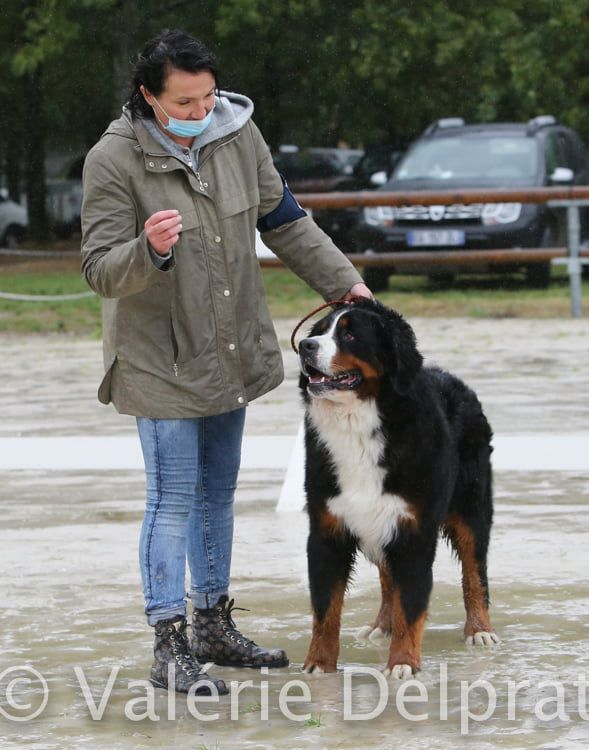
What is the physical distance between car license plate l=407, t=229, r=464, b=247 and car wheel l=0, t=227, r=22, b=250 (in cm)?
1760

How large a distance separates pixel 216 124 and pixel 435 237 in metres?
14.2

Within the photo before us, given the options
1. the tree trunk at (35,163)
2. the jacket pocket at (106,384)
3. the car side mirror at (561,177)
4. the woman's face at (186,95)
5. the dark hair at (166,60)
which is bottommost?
the tree trunk at (35,163)

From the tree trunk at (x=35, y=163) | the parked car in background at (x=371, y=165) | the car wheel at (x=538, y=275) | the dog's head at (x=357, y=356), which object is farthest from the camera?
the tree trunk at (x=35, y=163)

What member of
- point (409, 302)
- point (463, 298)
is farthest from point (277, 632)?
point (463, 298)

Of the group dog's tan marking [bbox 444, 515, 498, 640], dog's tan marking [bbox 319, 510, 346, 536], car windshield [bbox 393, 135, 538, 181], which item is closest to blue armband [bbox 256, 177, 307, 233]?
dog's tan marking [bbox 319, 510, 346, 536]

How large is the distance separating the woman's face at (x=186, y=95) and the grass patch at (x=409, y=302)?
11592 millimetres

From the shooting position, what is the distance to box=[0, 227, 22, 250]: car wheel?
35469mm

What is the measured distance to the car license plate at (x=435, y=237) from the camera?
19172mm

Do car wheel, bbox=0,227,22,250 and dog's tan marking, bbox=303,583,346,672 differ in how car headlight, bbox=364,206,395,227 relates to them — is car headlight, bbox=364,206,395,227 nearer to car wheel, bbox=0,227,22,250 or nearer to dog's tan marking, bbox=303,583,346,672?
dog's tan marking, bbox=303,583,346,672

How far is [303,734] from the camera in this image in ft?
15.0

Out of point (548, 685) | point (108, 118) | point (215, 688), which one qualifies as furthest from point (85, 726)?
point (108, 118)

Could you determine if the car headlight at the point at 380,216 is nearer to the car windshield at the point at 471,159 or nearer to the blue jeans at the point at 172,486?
the car windshield at the point at 471,159

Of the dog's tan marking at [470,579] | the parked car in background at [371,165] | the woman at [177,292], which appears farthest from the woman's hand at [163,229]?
the parked car in background at [371,165]

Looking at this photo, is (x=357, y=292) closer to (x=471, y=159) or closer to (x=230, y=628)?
(x=230, y=628)
